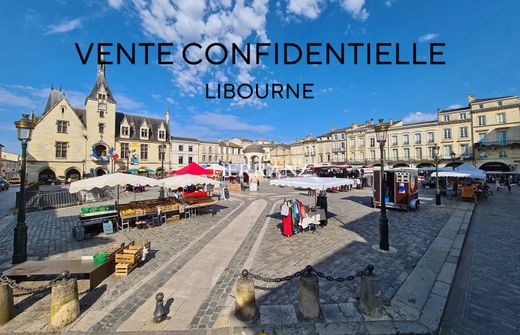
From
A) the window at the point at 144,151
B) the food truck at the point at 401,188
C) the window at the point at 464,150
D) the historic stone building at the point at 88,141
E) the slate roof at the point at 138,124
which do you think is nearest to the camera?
the food truck at the point at 401,188

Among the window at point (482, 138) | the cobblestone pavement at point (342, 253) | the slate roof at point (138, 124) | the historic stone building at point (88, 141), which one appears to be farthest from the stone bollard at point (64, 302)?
the window at point (482, 138)

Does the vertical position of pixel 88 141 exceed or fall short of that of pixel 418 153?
it exceeds it

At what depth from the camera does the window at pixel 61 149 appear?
1292 inches

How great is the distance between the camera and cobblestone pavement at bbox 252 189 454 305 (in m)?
4.75

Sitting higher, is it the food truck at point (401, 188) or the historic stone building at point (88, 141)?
the historic stone building at point (88, 141)

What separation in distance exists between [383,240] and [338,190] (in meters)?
18.6

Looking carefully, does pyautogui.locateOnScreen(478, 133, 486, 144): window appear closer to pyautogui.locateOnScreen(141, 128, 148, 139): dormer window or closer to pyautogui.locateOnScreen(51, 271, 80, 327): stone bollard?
pyautogui.locateOnScreen(51, 271, 80, 327): stone bollard

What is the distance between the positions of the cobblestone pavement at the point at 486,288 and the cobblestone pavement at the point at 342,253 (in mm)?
984

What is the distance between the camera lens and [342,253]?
22.0ft

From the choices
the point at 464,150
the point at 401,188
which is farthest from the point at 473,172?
the point at 464,150

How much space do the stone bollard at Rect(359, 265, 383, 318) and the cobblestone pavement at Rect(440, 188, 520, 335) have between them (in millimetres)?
1041

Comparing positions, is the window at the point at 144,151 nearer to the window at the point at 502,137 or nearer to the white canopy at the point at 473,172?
the white canopy at the point at 473,172

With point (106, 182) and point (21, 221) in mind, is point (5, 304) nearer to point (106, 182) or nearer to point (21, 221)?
point (21, 221)

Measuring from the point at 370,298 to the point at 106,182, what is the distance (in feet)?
33.8
